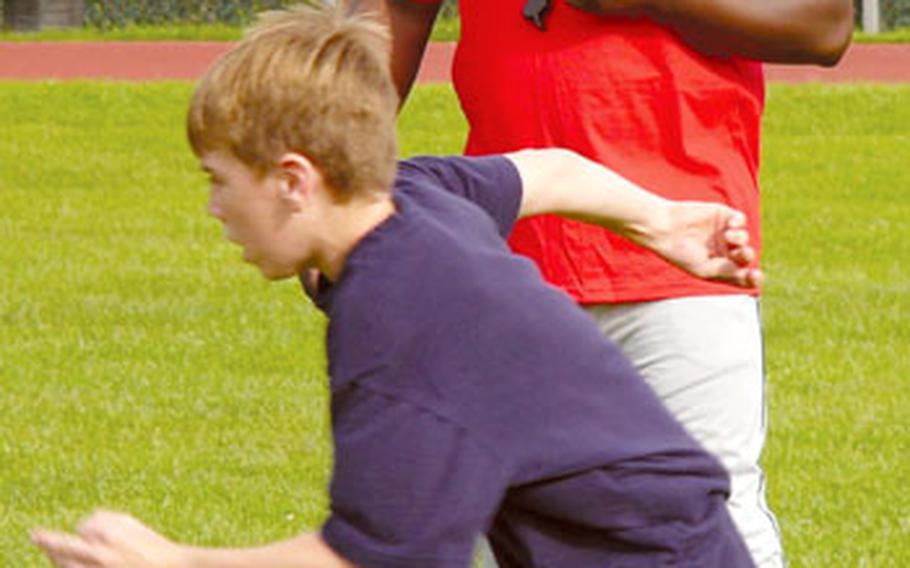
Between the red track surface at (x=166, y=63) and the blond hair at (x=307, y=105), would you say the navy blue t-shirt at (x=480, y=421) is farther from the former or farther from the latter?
the red track surface at (x=166, y=63)

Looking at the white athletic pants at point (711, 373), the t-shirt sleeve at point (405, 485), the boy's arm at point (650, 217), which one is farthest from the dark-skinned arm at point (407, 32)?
the t-shirt sleeve at point (405, 485)

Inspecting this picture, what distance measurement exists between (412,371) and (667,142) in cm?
139

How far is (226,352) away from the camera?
10031 millimetres

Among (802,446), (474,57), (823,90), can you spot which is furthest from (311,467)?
(823,90)

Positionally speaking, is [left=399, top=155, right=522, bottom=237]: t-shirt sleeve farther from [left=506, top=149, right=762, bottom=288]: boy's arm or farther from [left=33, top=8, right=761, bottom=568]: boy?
[left=33, top=8, right=761, bottom=568]: boy

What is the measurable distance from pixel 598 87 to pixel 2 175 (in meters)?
12.2

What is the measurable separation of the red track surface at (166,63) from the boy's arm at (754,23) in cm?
1624

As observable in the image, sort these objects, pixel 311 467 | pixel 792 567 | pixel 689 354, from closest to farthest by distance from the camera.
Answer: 1. pixel 689 354
2. pixel 792 567
3. pixel 311 467

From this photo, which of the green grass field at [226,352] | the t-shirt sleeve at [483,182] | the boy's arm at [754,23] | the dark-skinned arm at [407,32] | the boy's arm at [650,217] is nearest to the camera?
the t-shirt sleeve at [483,182]

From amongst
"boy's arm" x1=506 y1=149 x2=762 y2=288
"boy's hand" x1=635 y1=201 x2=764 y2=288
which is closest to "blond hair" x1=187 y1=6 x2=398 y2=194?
"boy's arm" x1=506 y1=149 x2=762 y2=288

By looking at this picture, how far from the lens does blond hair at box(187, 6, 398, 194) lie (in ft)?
9.50

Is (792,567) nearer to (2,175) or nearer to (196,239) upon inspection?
(196,239)

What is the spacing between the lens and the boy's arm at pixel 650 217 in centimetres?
348

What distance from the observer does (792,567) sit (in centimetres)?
678
